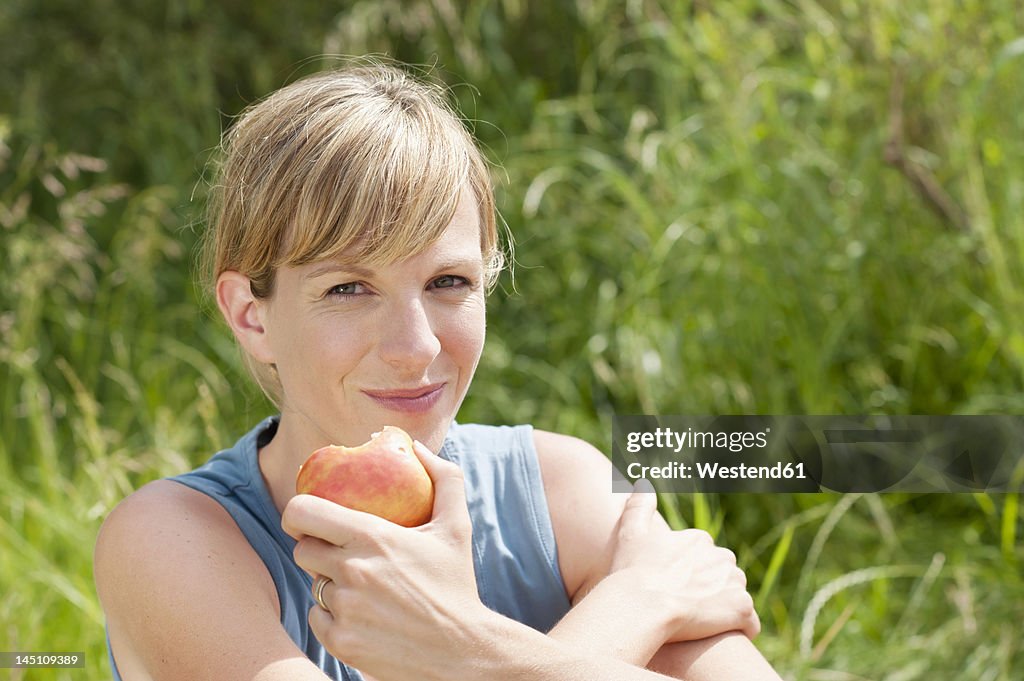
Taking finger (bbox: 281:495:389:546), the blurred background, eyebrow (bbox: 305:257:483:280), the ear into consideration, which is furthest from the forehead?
the blurred background

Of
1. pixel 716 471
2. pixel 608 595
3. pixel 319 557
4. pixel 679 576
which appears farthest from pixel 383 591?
pixel 716 471

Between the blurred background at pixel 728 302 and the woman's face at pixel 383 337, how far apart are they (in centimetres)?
79

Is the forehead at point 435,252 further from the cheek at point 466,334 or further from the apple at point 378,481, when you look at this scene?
the apple at point 378,481

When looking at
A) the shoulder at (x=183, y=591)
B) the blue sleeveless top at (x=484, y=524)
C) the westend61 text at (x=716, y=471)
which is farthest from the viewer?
the westend61 text at (x=716, y=471)

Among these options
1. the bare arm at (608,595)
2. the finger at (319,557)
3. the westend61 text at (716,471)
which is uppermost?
the finger at (319,557)

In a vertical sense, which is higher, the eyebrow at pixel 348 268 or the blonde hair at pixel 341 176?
the blonde hair at pixel 341 176

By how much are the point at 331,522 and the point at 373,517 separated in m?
0.05

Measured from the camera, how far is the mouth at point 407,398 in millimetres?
1475

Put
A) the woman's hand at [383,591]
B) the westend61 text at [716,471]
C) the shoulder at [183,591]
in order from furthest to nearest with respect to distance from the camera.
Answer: the westend61 text at [716,471], the shoulder at [183,591], the woman's hand at [383,591]

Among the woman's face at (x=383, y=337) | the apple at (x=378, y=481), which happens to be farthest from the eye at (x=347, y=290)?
the apple at (x=378, y=481)

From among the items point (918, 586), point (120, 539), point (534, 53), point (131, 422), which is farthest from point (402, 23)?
point (120, 539)

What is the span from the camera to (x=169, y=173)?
434cm

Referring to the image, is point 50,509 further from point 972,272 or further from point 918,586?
point 972,272

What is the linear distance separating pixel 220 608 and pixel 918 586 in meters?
1.91
